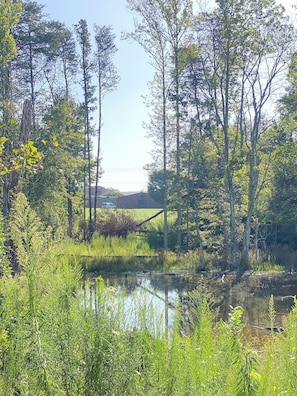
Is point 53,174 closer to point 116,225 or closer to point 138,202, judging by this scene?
point 116,225

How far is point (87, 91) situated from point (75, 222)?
19.2 ft

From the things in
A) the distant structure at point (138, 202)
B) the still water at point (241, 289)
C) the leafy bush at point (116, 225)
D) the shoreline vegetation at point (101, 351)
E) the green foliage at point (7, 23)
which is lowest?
the still water at point (241, 289)

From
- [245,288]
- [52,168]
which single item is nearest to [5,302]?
[245,288]

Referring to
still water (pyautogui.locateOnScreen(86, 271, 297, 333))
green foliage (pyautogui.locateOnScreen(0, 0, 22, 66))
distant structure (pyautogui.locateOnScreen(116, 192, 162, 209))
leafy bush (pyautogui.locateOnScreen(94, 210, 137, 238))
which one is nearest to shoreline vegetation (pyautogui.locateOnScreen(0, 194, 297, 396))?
still water (pyautogui.locateOnScreen(86, 271, 297, 333))

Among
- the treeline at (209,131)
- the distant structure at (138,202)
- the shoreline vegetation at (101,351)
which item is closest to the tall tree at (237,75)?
the treeline at (209,131)

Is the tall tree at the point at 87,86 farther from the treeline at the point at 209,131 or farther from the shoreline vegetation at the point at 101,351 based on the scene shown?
the shoreline vegetation at the point at 101,351

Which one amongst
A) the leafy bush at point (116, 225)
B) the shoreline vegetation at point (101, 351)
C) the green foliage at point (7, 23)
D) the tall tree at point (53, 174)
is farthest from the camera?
the leafy bush at point (116, 225)

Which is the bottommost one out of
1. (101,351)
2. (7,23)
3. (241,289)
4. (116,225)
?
(241,289)

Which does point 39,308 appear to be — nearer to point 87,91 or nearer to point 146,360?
point 146,360

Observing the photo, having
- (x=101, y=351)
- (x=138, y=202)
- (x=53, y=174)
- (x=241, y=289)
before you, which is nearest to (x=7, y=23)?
(x=53, y=174)

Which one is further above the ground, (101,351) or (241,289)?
(101,351)

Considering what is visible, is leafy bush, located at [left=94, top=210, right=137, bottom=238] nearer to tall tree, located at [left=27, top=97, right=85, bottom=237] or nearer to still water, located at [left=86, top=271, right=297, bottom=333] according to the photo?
tall tree, located at [left=27, top=97, right=85, bottom=237]

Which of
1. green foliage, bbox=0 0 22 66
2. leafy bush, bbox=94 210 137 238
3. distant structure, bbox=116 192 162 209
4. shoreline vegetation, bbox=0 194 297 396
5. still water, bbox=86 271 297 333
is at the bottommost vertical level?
still water, bbox=86 271 297 333

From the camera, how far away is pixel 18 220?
1.97 meters
